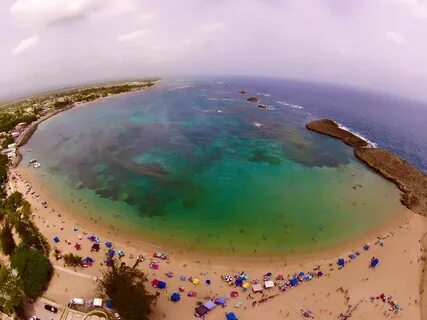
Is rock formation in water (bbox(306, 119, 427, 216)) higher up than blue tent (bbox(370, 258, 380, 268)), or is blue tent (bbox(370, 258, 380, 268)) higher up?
rock formation in water (bbox(306, 119, 427, 216))

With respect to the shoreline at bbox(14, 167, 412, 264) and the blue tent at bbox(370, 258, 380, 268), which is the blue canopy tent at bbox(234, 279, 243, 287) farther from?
the blue tent at bbox(370, 258, 380, 268)

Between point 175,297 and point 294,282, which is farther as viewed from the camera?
point 294,282

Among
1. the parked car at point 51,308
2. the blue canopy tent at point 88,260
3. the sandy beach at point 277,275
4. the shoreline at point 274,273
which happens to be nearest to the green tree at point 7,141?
the shoreline at point 274,273

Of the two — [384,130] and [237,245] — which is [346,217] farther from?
[384,130]

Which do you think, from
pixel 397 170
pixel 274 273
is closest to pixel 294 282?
pixel 274 273

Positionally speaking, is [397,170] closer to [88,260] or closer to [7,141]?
[88,260]

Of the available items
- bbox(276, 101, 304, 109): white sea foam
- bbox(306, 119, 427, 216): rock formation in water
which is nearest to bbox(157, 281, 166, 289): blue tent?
bbox(306, 119, 427, 216): rock formation in water
